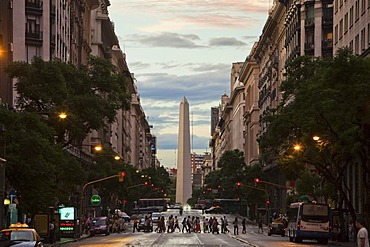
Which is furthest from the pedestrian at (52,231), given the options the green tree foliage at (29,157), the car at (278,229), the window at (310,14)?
the window at (310,14)

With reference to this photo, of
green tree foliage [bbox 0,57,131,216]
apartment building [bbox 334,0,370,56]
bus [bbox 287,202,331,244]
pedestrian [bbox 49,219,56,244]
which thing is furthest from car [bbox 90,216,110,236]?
apartment building [bbox 334,0,370,56]

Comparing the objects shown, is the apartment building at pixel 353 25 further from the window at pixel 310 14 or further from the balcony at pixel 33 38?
the balcony at pixel 33 38

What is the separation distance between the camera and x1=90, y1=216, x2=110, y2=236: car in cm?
9888

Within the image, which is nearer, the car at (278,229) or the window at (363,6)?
the window at (363,6)

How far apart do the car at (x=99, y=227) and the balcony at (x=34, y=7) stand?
2229 cm

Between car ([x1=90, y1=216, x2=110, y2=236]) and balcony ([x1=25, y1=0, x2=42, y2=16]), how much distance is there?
22.3 meters

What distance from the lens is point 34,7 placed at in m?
98.2

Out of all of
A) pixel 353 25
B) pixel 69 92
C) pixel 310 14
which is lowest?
pixel 69 92

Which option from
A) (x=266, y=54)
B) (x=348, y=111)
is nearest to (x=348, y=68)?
(x=348, y=111)

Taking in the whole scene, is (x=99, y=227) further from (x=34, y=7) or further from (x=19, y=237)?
(x=19, y=237)

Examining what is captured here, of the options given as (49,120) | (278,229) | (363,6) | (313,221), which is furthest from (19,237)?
(278,229)

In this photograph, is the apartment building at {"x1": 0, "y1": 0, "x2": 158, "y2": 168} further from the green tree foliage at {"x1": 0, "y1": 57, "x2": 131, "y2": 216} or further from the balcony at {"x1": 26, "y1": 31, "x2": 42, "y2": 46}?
the green tree foliage at {"x1": 0, "y1": 57, "x2": 131, "y2": 216}

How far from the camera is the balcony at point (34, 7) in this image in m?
97.6

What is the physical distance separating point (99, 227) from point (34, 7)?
23629mm
